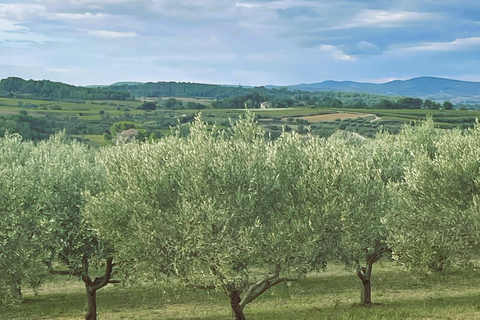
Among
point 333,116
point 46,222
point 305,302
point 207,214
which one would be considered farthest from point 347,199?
point 333,116

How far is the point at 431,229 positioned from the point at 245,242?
497 inches

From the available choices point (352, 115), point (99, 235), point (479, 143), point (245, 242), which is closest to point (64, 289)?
point (99, 235)

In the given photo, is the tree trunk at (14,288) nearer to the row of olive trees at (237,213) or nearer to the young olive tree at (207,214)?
the row of olive trees at (237,213)

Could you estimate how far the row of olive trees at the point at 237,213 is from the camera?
25.5m

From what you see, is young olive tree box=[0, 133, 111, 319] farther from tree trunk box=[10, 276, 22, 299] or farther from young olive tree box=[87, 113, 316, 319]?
young olive tree box=[87, 113, 316, 319]

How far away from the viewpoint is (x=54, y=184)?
3170 centimetres

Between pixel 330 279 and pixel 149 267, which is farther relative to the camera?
pixel 330 279

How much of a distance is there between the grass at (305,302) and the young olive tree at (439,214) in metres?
2.92

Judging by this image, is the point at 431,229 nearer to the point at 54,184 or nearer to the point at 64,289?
the point at 54,184

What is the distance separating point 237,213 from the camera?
25312 millimetres

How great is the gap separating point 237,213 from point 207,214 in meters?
1.64

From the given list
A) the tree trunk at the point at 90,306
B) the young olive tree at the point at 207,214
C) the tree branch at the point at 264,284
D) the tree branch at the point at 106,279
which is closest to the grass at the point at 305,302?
the tree trunk at the point at 90,306

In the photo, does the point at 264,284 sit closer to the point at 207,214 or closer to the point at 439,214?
the point at 207,214

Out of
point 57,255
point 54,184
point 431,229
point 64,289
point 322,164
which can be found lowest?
point 64,289
